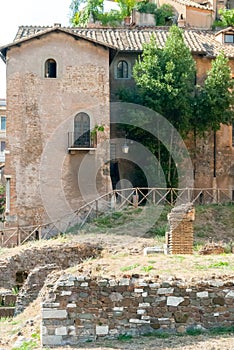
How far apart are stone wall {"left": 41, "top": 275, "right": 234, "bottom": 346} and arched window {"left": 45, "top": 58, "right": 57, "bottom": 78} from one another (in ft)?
75.6

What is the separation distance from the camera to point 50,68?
35.8 meters

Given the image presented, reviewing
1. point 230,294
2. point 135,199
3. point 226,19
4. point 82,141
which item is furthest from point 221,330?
point 226,19

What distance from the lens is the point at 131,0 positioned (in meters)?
53.6

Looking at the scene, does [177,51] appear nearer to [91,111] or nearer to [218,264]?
→ [91,111]

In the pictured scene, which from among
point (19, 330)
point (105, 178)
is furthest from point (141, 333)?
point (105, 178)

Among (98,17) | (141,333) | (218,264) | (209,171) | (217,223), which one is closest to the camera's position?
(141,333)

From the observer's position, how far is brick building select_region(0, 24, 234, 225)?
34719 millimetres

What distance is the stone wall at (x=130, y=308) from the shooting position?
539 inches

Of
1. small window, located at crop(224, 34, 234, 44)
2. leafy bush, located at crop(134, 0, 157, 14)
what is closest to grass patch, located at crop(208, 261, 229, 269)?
small window, located at crop(224, 34, 234, 44)

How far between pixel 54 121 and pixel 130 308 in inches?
885

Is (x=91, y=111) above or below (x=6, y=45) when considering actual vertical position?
below

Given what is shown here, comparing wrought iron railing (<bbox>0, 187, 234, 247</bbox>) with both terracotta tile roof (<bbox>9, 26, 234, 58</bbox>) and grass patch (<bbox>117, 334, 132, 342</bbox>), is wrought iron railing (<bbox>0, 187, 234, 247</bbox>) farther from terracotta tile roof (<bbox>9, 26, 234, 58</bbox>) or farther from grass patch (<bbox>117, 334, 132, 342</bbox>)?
grass patch (<bbox>117, 334, 132, 342</bbox>)

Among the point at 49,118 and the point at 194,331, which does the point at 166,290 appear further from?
the point at 49,118

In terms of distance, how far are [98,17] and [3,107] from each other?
16805 mm
